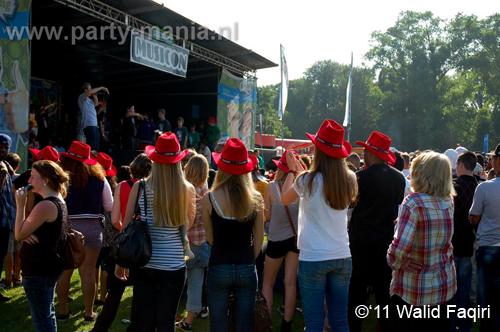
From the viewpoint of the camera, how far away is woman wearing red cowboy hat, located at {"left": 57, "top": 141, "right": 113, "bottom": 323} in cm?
423

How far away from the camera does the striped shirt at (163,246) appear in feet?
9.66

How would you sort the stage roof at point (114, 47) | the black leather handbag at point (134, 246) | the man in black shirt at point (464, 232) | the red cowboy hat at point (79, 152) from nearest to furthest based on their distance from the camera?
the black leather handbag at point (134, 246) < the red cowboy hat at point (79, 152) < the man in black shirt at point (464, 232) < the stage roof at point (114, 47)

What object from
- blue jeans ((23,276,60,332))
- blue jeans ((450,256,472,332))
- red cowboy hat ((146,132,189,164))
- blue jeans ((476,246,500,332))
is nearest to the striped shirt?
red cowboy hat ((146,132,189,164))

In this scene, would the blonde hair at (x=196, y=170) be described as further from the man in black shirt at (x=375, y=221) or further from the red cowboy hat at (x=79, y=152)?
the man in black shirt at (x=375, y=221)

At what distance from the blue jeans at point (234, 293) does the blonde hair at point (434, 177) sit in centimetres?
122

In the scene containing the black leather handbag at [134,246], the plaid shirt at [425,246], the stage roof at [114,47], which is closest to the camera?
the black leather handbag at [134,246]

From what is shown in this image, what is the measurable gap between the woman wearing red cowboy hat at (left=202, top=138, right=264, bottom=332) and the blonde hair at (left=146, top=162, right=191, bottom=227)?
0.15 metres

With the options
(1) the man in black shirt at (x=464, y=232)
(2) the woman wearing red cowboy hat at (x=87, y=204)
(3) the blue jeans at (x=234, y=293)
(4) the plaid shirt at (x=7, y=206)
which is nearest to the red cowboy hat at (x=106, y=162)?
(2) the woman wearing red cowboy hat at (x=87, y=204)

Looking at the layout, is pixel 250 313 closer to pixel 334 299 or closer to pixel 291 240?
pixel 334 299

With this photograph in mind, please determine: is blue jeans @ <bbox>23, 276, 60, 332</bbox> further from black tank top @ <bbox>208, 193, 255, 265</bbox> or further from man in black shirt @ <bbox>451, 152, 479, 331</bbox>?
man in black shirt @ <bbox>451, 152, 479, 331</bbox>

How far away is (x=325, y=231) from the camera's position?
3051 millimetres

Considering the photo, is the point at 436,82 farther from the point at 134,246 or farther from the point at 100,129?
the point at 134,246

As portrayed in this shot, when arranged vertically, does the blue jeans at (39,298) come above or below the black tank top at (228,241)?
below

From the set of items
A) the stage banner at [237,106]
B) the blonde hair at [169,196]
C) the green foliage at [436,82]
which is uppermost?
the green foliage at [436,82]
